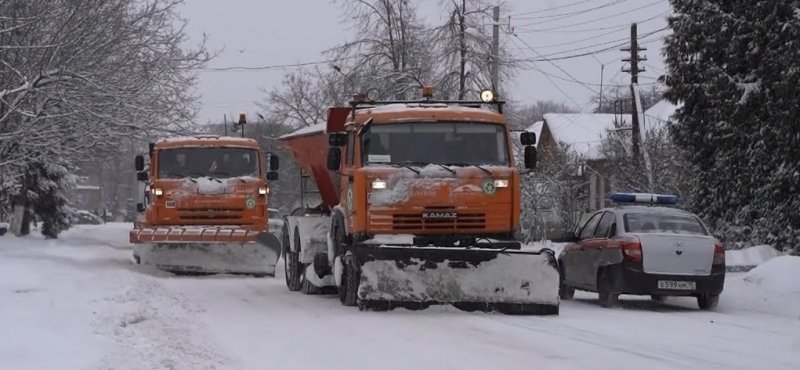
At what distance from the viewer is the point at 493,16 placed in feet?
121

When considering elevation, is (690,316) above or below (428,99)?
below

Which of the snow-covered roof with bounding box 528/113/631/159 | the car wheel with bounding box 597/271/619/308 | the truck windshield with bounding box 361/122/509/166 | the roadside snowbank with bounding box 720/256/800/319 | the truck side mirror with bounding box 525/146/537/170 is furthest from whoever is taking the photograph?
the snow-covered roof with bounding box 528/113/631/159

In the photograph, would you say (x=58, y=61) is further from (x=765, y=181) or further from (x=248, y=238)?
(x=765, y=181)

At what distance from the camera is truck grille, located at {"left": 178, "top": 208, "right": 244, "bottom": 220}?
22.3 m

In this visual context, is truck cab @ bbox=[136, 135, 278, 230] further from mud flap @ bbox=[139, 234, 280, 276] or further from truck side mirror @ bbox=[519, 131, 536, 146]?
truck side mirror @ bbox=[519, 131, 536, 146]

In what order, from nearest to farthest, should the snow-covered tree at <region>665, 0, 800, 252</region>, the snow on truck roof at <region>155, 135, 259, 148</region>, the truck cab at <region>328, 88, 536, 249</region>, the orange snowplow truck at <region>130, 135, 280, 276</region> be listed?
the truck cab at <region>328, 88, 536, 249</region> → the orange snowplow truck at <region>130, 135, 280, 276</region> → the snow on truck roof at <region>155, 135, 259, 148</region> → the snow-covered tree at <region>665, 0, 800, 252</region>

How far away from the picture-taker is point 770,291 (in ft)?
53.7

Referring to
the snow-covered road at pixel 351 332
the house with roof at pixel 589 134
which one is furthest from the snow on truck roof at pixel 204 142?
the house with roof at pixel 589 134

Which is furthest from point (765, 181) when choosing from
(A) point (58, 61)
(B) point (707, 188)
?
(A) point (58, 61)

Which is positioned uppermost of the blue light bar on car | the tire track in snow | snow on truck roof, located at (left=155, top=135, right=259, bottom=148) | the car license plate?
snow on truck roof, located at (left=155, top=135, right=259, bottom=148)

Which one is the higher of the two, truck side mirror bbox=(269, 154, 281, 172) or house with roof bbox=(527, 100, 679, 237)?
house with roof bbox=(527, 100, 679, 237)

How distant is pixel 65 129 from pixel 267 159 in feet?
16.5

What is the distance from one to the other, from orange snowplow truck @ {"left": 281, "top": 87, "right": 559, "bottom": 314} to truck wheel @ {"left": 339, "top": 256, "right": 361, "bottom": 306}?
16 millimetres

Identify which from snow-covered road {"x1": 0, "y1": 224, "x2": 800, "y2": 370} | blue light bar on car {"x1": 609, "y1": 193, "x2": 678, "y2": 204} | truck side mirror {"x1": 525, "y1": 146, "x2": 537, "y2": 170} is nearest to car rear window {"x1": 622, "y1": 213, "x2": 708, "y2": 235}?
snow-covered road {"x1": 0, "y1": 224, "x2": 800, "y2": 370}
